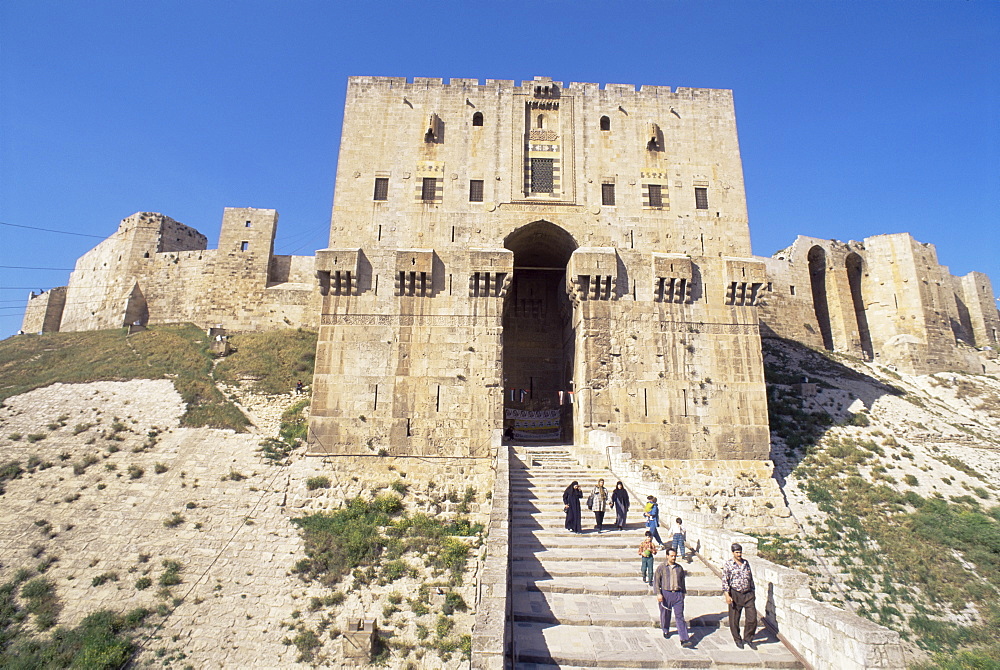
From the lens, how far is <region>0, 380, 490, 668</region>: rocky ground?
1262 centimetres

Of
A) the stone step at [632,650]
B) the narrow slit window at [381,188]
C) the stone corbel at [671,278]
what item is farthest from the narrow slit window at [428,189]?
the stone step at [632,650]

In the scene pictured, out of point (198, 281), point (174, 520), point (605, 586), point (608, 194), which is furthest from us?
point (198, 281)

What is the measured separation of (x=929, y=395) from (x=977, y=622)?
2202cm

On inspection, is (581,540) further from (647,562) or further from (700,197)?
(700,197)

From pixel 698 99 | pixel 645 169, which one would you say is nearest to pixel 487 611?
pixel 645 169

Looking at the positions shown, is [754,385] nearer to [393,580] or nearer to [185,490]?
[393,580]

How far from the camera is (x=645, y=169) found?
73.7 feet

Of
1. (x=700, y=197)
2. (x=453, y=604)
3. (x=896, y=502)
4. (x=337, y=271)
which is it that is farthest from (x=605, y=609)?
(x=700, y=197)

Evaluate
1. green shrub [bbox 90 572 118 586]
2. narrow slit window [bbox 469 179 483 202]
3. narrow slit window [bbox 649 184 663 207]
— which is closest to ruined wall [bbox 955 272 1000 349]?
narrow slit window [bbox 649 184 663 207]

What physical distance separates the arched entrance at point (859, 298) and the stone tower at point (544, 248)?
77.1 feet

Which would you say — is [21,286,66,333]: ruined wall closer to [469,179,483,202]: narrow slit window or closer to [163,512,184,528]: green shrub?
[163,512,184,528]: green shrub

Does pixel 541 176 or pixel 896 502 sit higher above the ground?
pixel 541 176

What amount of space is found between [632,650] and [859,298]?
4053 cm

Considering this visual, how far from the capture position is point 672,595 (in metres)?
8.52
